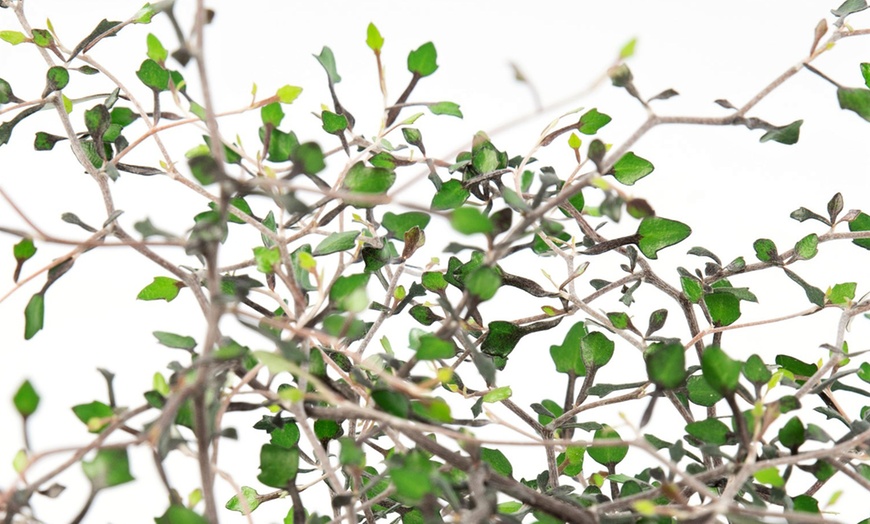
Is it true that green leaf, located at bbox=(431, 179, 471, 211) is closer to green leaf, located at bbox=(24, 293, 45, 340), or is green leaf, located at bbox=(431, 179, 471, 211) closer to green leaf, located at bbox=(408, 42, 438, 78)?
green leaf, located at bbox=(408, 42, 438, 78)

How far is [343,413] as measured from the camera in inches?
17.0

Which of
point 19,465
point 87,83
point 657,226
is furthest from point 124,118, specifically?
point 87,83

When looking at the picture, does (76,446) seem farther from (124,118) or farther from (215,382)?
(124,118)

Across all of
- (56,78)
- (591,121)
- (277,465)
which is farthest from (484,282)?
(56,78)

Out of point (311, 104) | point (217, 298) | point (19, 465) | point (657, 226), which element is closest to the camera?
point (217, 298)

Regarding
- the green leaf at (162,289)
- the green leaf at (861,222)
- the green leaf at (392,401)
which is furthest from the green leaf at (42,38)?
the green leaf at (861,222)

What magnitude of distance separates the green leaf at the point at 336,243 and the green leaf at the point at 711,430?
23cm

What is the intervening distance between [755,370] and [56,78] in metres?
0.49

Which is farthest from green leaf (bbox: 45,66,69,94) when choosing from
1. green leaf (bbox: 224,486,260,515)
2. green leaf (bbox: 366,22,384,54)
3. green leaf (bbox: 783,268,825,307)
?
green leaf (bbox: 783,268,825,307)

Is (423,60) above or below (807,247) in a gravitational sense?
above

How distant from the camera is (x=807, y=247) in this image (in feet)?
2.25

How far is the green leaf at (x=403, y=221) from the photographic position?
1.85 feet

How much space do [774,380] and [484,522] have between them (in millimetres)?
208

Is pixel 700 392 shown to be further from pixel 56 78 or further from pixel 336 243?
pixel 56 78
